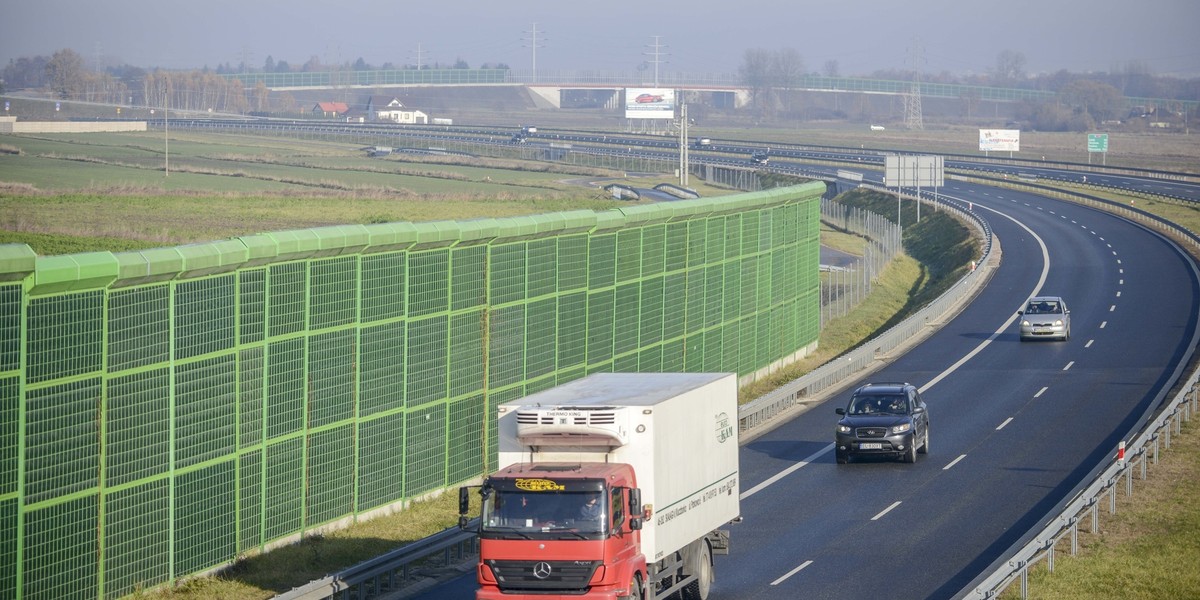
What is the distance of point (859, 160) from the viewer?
15500cm

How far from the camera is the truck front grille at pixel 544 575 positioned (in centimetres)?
1617

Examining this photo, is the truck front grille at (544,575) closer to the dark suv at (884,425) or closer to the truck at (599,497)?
the truck at (599,497)

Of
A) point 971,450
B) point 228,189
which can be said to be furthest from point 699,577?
point 228,189

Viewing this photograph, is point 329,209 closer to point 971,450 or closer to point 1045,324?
point 1045,324

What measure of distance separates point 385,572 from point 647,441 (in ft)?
16.4

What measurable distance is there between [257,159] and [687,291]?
101 m

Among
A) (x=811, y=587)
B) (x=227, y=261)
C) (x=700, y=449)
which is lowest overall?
(x=811, y=587)

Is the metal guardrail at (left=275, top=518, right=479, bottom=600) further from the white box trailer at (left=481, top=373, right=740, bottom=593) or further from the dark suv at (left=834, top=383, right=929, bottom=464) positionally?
the dark suv at (left=834, top=383, right=929, bottom=464)

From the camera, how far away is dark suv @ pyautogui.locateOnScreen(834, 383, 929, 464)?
100ft

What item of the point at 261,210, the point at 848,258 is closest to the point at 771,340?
the point at 848,258

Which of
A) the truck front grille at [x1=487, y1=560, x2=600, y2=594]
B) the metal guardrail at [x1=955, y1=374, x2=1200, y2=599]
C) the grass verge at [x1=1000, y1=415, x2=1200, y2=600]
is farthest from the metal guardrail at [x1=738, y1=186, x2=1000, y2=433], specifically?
the truck front grille at [x1=487, y1=560, x2=600, y2=594]

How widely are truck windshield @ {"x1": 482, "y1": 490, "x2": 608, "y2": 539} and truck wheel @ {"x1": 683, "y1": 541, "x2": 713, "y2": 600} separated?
3.11 meters

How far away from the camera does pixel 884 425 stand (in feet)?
101

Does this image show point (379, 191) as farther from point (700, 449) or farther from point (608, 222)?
point (700, 449)
